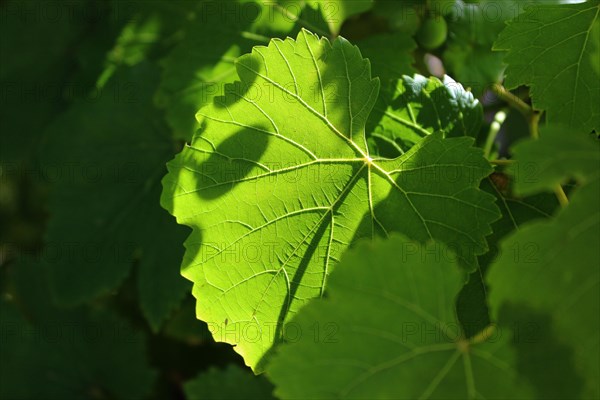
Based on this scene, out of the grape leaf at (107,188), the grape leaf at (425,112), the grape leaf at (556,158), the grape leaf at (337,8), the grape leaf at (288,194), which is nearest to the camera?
the grape leaf at (556,158)

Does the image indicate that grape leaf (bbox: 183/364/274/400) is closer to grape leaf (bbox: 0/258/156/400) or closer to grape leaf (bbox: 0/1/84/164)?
grape leaf (bbox: 0/258/156/400)

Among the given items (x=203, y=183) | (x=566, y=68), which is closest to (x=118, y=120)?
(x=203, y=183)

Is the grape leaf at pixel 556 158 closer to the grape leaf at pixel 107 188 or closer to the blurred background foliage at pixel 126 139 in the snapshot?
the blurred background foliage at pixel 126 139

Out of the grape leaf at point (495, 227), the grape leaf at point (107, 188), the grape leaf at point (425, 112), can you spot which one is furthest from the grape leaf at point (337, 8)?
the grape leaf at point (107, 188)

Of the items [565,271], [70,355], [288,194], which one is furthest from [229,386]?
[565,271]

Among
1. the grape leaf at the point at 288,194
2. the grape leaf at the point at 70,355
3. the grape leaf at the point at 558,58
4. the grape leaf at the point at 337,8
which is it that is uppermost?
the grape leaf at the point at 558,58

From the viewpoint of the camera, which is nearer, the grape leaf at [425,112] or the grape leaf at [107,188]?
the grape leaf at [425,112]

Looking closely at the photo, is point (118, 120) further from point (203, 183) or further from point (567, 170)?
point (567, 170)
